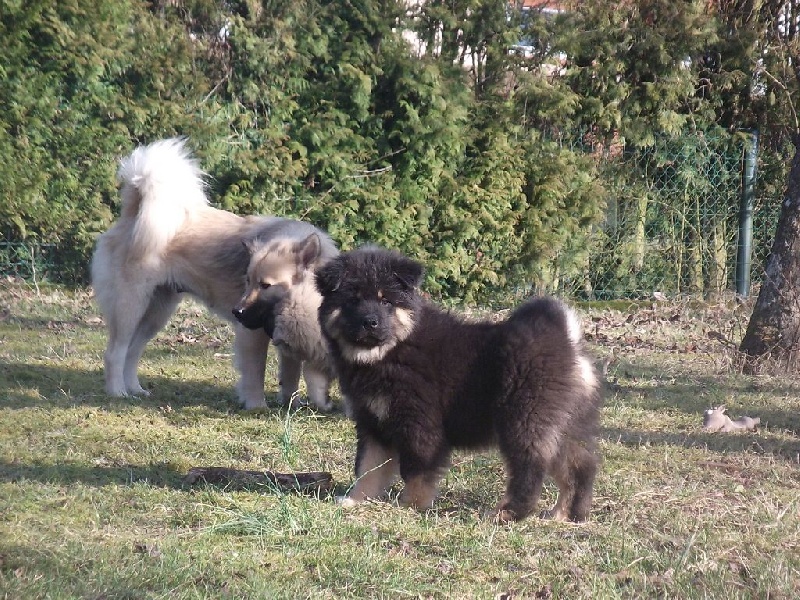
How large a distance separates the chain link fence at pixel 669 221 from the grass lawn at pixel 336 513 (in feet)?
17.2

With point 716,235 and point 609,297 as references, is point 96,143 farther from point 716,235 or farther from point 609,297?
point 716,235

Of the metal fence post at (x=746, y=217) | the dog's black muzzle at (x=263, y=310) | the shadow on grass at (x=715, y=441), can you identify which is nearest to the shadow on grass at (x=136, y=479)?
the dog's black muzzle at (x=263, y=310)

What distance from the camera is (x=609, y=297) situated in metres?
13.0

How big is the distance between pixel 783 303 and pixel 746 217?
488 cm

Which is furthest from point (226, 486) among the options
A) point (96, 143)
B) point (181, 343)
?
point (96, 143)

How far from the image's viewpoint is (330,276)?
4859 mm

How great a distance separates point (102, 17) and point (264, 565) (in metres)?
8.67

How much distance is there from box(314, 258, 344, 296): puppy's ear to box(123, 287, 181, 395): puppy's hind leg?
308 cm

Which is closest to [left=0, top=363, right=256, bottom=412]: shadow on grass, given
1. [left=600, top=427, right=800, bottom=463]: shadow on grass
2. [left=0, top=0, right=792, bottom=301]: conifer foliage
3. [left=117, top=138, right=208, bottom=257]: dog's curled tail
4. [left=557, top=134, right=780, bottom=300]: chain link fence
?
[left=117, top=138, right=208, bottom=257]: dog's curled tail

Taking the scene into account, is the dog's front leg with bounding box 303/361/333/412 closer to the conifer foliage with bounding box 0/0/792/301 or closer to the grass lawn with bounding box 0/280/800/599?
the grass lawn with bounding box 0/280/800/599

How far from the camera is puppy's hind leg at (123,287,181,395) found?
24.8 feet

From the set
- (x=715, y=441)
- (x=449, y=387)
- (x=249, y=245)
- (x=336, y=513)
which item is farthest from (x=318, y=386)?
(x=336, y=513)

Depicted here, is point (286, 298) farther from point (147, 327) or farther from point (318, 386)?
point (147, 327)


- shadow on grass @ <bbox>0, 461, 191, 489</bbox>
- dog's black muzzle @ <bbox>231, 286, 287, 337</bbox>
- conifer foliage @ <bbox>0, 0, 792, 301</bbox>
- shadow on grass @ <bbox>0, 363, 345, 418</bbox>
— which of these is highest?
conifer foliage @ <bbox>0, 0, 792, 301</bbox>
